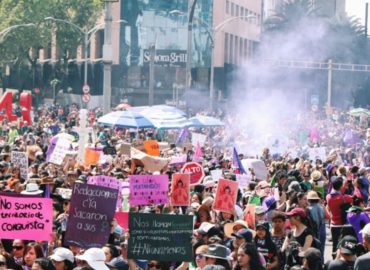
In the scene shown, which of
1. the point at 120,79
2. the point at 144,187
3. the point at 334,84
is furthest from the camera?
the point at 334,84

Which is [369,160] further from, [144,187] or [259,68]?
[259,68]

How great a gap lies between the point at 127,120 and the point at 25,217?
21941 mm

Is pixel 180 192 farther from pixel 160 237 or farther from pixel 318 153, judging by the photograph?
pixel 318 153

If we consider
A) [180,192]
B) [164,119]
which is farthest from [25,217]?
[164,119]

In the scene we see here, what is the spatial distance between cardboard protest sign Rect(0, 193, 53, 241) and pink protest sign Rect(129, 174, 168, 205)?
4.01m

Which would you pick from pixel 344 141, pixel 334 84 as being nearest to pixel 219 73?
pixel 334 84

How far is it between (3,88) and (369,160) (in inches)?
2153

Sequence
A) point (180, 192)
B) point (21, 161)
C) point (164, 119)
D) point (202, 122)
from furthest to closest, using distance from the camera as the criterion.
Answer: point (202, 122) < point (164, 119) < point (21, 161) < point (180, 192)

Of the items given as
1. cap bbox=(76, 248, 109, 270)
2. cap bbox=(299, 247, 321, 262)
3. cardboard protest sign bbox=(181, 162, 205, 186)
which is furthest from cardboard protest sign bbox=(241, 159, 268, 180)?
cap bbox=(76, 248, 109, 270)

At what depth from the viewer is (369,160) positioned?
124 ft

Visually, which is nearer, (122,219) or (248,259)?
(248,259)

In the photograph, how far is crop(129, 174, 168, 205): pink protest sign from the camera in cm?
1769

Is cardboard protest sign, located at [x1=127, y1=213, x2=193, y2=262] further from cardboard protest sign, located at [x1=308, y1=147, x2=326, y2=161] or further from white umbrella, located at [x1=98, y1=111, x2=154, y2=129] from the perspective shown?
white umbrella, located at [x1=98, y1=111, x2=154, y2=129]

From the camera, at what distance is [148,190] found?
17.8 meters
